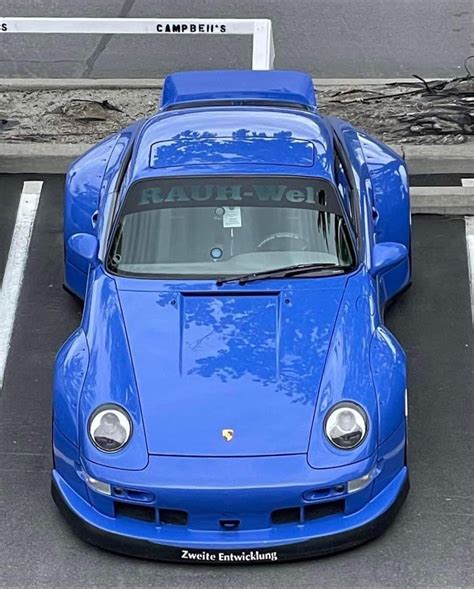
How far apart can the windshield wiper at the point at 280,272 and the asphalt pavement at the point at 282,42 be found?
5552 mm

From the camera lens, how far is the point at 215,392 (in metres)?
5.78

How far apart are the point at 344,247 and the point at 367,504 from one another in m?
1.66

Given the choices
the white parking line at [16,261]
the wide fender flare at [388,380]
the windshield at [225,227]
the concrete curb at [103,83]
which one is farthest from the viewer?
the concrete curb at [103,83]

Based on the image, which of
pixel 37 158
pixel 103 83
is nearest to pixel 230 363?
pixel 37 158

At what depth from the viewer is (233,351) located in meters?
6.00

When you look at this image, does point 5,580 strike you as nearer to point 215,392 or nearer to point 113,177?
point 215,392

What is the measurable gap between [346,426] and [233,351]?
77cm

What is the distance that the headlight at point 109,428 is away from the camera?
560 cm

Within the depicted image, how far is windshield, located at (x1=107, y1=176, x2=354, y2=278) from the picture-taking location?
A: 6.54 meters

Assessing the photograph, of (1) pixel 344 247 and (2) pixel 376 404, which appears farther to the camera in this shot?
(1) pixel 344 247

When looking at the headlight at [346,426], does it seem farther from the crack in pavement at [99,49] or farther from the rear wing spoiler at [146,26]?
the crack in pavement at [99,49]

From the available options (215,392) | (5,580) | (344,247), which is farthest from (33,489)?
(344,247)

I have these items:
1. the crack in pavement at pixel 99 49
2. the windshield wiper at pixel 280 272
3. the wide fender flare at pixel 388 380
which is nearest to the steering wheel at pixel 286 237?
the windshield wiper at pixel 280 272

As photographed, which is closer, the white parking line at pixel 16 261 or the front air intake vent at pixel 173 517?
the front air intake vent at pixel 173 517
